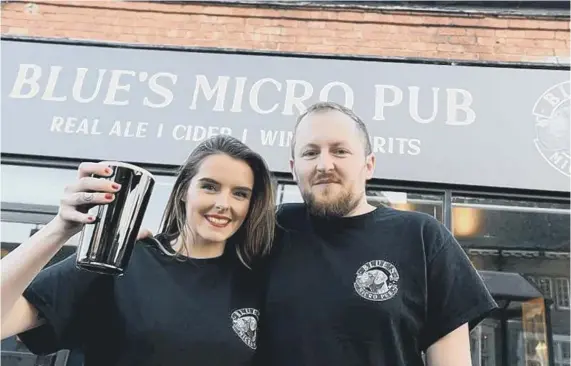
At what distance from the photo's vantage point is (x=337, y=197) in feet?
4.66

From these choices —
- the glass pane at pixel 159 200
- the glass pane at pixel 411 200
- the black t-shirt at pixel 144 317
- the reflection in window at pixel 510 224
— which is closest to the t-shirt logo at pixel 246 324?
the black t-shirt at pixel 144 317

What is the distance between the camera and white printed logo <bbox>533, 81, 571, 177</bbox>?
3477mm

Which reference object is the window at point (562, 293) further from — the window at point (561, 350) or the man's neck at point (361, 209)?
the man's neck at point (361, 209)

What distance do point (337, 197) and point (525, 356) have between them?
2.58 metres

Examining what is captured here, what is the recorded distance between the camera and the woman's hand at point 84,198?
1073 millimetres

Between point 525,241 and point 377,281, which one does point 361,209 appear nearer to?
point 377,281

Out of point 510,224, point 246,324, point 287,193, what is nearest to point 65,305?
point 246,324

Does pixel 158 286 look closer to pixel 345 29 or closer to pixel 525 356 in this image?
pixel 525 356

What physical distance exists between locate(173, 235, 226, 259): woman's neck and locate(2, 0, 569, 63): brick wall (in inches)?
112

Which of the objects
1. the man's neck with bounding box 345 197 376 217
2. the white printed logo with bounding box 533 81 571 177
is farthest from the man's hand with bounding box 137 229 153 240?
the white printed logo with bounding box 533 81 571 177

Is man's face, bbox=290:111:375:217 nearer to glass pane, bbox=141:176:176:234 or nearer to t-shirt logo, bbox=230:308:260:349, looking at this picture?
t-shirt logo, bbox=230:308:260:349

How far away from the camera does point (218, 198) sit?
135cm

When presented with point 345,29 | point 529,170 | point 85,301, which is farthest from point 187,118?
point 85,301

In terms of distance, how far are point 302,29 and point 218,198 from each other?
3.00 meters
